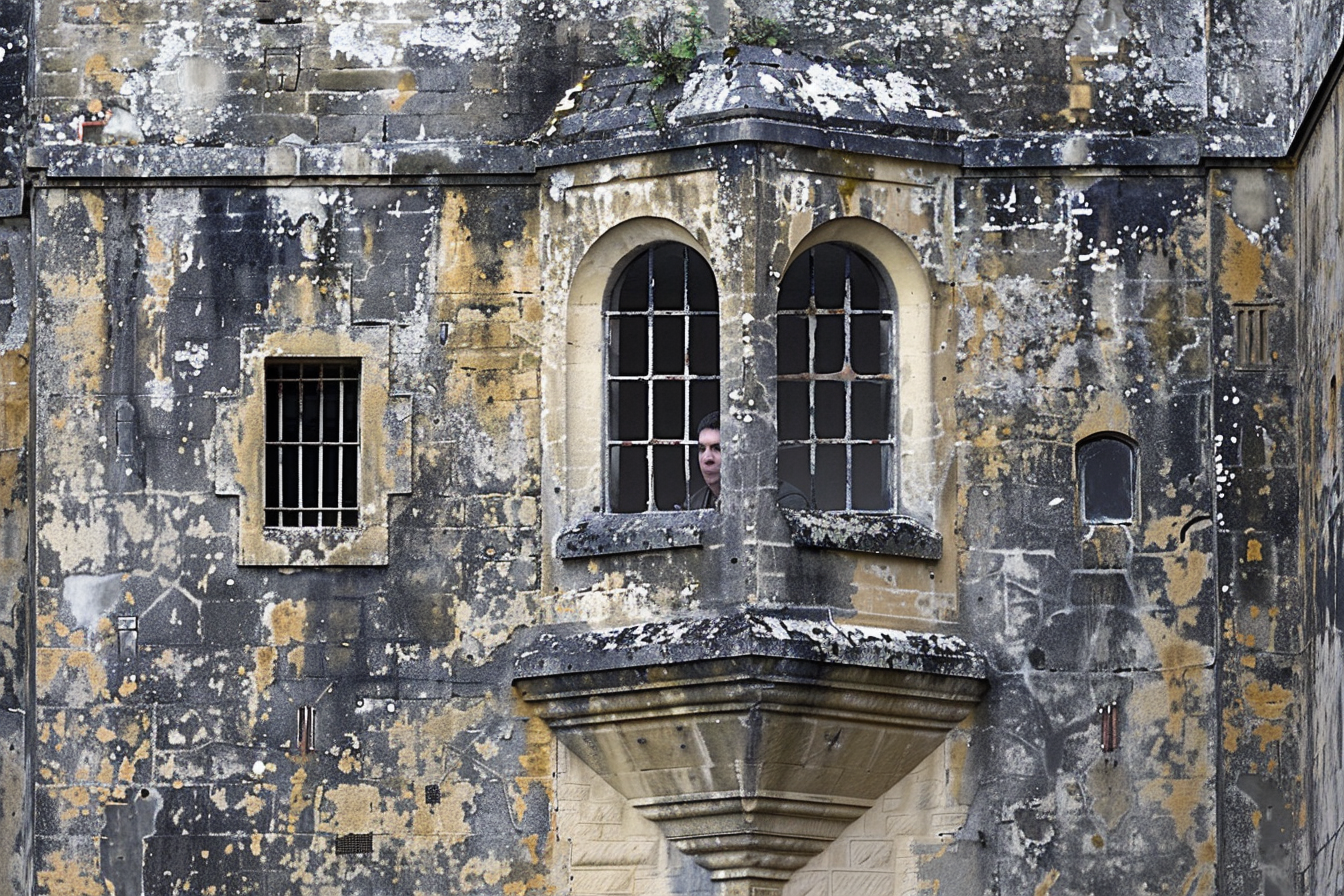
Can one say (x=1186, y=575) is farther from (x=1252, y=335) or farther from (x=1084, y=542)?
(x=1252, y=335)

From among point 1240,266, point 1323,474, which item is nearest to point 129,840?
point 1323,474

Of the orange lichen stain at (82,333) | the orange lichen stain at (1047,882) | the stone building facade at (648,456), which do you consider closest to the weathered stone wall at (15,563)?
the stone building facade at (648,456)

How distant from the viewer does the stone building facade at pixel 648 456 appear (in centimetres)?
1705

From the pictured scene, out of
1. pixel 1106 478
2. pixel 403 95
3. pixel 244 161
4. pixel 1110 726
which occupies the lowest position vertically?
pixel 1110 726

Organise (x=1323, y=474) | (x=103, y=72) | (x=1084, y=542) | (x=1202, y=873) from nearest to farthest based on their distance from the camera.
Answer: (x=1323, y=474)
(x=1202, y=873)
(x=1084, y=542)
(x=103, y=72)

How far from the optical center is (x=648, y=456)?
1753 centimetres

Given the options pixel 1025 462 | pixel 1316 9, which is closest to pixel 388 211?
pixel 1025 462

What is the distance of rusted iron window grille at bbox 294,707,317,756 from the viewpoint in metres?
17.3

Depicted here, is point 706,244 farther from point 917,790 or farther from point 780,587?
point 917,790

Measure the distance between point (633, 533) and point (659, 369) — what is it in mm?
4408

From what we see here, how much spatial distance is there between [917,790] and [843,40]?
4394mm

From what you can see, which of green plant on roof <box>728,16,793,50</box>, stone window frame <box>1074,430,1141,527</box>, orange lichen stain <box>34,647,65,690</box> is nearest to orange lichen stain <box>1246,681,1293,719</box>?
stone window frame <box>1074,430,1141,527</box>

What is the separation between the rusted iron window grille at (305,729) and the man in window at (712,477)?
2.50 m

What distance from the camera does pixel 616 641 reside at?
16969 mm
